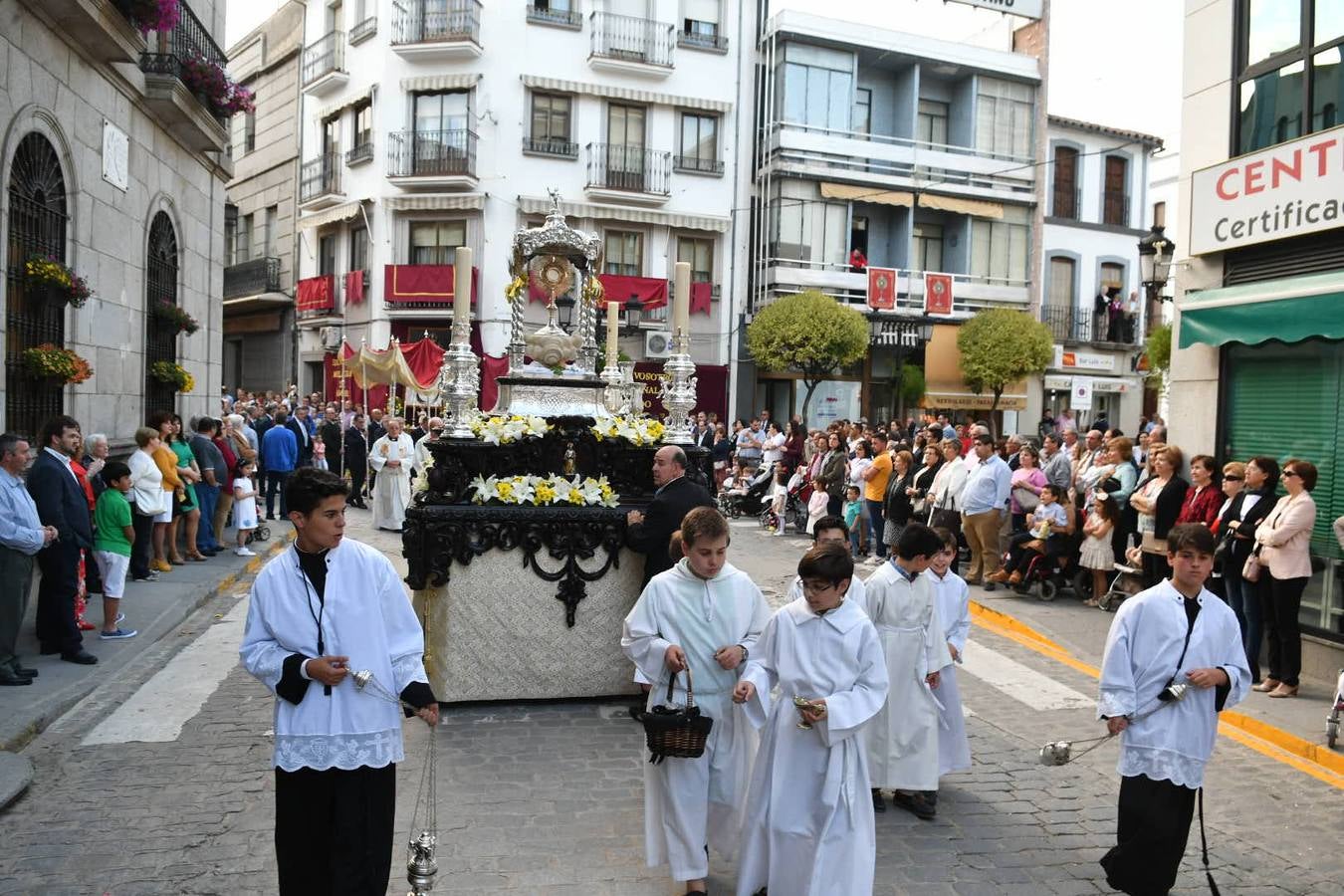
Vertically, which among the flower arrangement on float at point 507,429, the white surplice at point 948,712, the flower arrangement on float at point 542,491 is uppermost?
the flower arrangement on float at point 507,429

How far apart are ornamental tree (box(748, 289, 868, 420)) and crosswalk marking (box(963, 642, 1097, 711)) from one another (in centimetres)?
1860

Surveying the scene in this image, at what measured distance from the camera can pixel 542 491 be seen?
7.61 m

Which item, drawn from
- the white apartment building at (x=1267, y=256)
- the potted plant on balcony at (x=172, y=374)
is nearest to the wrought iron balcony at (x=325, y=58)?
the potted plant on balcony at (x=172, y=374)

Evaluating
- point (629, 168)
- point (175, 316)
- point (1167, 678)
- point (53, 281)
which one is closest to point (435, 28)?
point (629, 168)

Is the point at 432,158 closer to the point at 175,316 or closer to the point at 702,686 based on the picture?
the point at 175,316

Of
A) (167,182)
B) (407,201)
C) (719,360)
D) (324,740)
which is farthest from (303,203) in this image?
(324,740)

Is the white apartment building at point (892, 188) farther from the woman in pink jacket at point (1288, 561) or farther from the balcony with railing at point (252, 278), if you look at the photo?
the woman in pink jacket at point (1288, 561)

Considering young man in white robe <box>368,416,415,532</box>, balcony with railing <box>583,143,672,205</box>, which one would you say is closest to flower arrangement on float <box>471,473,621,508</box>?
young man in white robe <box>368,416,415,532</box>

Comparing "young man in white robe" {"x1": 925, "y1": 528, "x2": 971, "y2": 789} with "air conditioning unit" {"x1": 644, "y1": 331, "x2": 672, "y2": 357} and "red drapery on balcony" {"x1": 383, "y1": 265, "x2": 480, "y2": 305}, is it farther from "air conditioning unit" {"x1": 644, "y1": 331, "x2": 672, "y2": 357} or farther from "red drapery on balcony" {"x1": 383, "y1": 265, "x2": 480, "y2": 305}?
"red drapery on balcony" {"x1": 383, "y1": 265, "x2": 480, "y2": 305}

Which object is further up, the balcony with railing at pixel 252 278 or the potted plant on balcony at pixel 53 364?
the balcony with railing at pixel 252 278

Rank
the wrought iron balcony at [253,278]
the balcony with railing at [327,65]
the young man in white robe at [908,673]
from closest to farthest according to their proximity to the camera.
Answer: the young man in white robe at [908,673] → the balcony with railing at [327,65] → the wrought iron balcony at [253,278]

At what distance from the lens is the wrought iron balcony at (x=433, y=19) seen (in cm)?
2817

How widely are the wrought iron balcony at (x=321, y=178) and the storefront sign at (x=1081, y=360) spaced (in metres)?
22.8

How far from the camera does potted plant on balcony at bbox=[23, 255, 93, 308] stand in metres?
10.4
